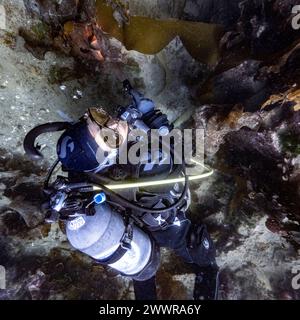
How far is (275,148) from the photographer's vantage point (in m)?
3.48

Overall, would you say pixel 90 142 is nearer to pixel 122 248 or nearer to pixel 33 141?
pixel 33 141

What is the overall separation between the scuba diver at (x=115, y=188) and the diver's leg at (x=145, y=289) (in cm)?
52

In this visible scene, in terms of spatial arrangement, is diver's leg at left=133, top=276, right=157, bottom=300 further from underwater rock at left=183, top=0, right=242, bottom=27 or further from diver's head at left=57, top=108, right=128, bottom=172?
underwater rock at left=183, top=0, right=242, bottom=27

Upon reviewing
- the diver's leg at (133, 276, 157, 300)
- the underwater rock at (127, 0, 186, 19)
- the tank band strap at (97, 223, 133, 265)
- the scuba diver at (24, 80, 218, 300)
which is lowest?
the diver's leg at (133, 276, 157, 300)

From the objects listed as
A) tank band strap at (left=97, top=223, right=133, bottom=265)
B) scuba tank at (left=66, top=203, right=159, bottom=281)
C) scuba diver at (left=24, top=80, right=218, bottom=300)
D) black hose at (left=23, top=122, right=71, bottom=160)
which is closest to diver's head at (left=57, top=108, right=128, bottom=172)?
scuba diver at (left=24, top=80, right=218, bottom=300)

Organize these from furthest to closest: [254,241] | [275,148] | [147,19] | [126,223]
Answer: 1. [254,241]
2. [147,19]
3. [275,148]
4. [126,223]

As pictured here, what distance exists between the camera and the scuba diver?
2.55 m

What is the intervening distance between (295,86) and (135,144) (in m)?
1.71

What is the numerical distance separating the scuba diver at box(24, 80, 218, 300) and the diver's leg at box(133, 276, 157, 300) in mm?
517

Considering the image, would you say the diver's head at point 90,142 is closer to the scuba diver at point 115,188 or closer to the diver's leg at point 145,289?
the scuba diver at point 115,188

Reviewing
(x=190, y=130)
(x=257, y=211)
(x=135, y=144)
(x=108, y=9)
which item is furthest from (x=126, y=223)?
(x=108, y=9)

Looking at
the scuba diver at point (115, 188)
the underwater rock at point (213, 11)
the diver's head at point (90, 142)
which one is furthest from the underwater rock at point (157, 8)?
the diver's head at point (90, 142)

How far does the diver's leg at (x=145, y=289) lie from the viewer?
12.8ft

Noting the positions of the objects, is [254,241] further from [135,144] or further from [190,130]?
[135,144]
